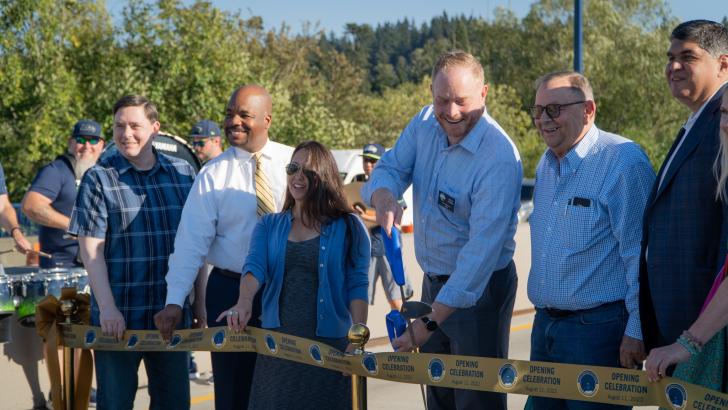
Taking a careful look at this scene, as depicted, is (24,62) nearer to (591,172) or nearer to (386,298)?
(386,298)

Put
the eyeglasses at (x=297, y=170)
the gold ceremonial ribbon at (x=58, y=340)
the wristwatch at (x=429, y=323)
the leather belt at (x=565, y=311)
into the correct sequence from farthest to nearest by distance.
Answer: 1. the gold ceremonial ribbon at (x=58, y=340)
2. the eyeglasses at (x=297, y=170)
3. the wristwatch at (x=429, y=323)
4. the leather belt at (x=565, y=311)

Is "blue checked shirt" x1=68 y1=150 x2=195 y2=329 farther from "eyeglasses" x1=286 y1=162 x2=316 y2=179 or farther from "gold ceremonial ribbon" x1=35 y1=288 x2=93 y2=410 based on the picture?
"eyeglasses" x1=286 y1=162 x2=316 y2=179

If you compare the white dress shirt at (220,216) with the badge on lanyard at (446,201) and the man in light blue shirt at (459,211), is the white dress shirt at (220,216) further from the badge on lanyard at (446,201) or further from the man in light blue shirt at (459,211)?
the badge on lanyard at (446,201)

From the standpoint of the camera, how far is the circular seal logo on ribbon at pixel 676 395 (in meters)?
3.78

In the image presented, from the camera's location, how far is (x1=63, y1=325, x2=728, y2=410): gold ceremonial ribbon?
3.88m

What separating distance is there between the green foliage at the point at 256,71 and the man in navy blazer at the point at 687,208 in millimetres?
19288

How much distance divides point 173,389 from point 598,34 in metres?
42.6

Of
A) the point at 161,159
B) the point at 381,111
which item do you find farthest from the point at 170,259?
the point at 381,111

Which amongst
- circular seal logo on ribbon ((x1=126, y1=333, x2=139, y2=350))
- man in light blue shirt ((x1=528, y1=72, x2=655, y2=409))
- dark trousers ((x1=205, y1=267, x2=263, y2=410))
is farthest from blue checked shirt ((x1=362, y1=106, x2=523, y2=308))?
circular seal logo on ribbon ((x1=126, y1=333, x2=139, y2=350))

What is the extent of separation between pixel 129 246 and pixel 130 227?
10 centimetres

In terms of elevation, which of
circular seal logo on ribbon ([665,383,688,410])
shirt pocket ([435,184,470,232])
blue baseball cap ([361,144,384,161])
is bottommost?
circular seal logo on ribbon ([665,383,688,410])

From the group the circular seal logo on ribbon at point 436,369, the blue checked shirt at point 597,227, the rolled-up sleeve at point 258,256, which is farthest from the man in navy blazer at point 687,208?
the rolled-up sleeve at point 258,256

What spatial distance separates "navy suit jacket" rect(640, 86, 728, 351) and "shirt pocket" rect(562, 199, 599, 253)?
0.25 meters

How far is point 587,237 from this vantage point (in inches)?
170
